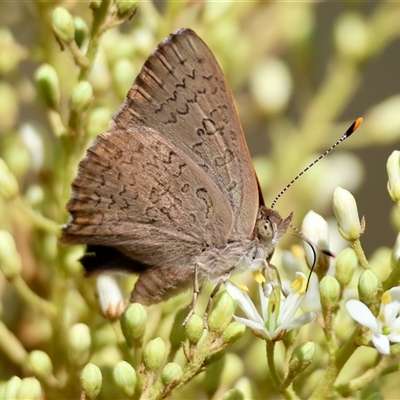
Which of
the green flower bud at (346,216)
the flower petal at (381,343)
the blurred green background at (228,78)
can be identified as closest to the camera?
the flower petal at (381,343)

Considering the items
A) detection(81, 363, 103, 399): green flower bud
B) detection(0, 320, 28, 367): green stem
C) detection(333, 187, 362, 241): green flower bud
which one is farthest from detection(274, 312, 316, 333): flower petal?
detection(0, 320, 28, 367): green stem

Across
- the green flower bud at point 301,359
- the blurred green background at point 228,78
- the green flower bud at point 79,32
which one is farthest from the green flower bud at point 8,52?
the green flower bud at point 301,359

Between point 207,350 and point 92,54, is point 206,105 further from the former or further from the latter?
point 207,350

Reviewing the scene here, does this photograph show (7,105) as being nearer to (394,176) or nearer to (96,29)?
(96,29)

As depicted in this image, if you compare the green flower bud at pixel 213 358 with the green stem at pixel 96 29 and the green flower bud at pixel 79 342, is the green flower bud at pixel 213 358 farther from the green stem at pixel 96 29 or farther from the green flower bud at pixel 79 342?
the green stem at pixel 96 29

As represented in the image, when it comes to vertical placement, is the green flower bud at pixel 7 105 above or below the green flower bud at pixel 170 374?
above

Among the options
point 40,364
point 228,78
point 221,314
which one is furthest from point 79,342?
point 228,78

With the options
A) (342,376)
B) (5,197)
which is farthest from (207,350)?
(5,197)
